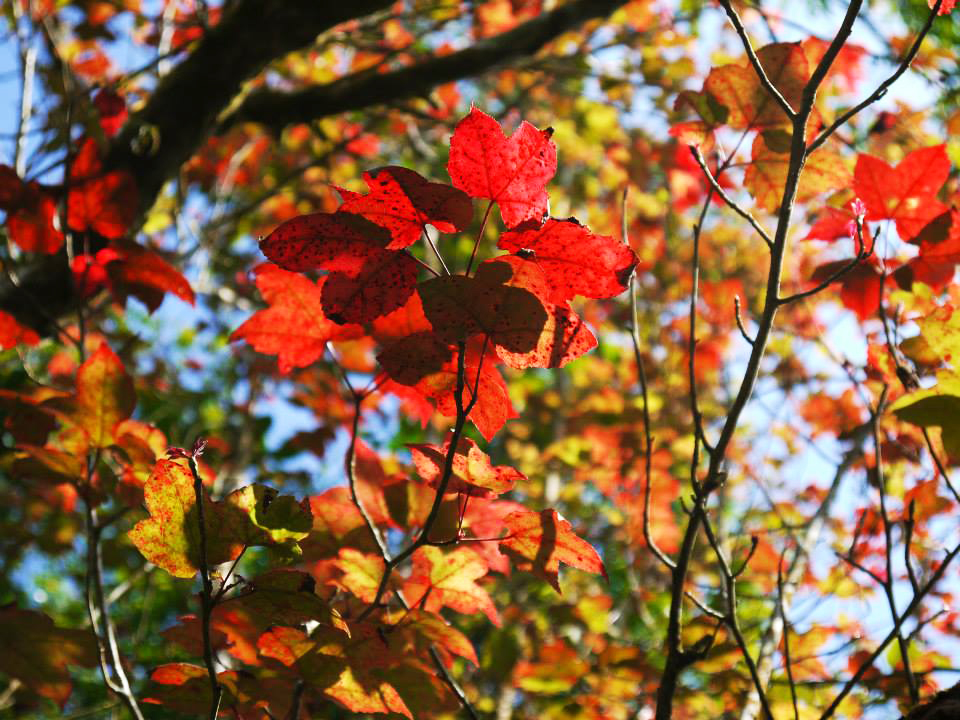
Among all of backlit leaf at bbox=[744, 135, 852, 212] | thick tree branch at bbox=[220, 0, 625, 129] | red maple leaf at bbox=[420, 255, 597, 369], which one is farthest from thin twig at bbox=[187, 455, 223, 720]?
thick tree branch at bbox=[220, 0, 625, 129]

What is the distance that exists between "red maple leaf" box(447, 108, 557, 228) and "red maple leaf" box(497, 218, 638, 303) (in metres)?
0.02

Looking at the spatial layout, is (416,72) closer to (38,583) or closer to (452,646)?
(452,646)

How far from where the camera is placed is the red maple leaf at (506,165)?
30.0 inches

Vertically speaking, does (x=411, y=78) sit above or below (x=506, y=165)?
above

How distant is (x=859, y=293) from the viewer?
1313 mm

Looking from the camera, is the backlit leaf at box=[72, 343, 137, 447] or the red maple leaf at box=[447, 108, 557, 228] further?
the backlit leaf at box=[72, 343, 137, 447]

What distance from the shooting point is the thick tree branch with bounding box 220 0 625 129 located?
1996 mm

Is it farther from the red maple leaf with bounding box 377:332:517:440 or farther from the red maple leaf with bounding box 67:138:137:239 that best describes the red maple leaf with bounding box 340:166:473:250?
the red maple leaf with bounding box 67:138:137:239

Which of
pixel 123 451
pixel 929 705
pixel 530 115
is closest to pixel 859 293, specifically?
pixel 929 705

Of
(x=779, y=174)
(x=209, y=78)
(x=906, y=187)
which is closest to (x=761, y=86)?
(x=779, y=174)

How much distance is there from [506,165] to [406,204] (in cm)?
11

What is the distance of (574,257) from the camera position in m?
0.77

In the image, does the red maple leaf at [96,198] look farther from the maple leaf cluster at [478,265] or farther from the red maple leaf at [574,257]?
the red maple leaf at [574,257]

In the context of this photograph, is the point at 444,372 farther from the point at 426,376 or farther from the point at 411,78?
the point at 411,78
